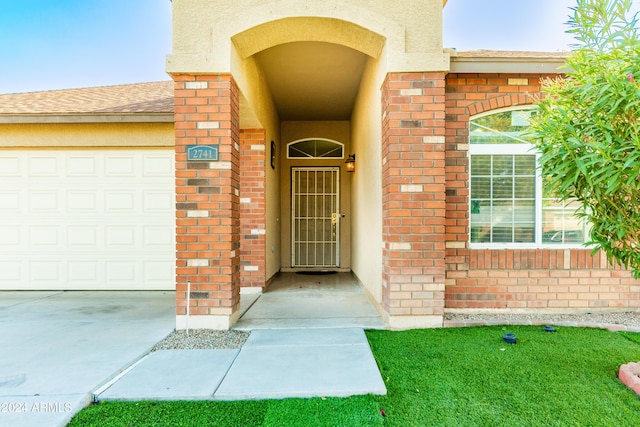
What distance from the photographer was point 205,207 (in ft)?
11.8

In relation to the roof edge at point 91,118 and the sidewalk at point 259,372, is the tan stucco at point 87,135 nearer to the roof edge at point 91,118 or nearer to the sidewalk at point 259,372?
the roof edge at point 91,118

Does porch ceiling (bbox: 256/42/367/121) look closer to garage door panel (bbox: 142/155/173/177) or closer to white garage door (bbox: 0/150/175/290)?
garage door panel (bbox: 142/155/173/177)

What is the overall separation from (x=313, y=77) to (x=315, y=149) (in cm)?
249

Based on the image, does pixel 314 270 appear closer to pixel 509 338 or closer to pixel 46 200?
pixel 509 338

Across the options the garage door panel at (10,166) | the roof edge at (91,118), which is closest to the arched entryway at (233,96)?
the roof edge at (91,118)

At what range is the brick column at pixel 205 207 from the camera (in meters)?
3.58

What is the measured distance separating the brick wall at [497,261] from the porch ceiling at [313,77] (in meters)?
1.69

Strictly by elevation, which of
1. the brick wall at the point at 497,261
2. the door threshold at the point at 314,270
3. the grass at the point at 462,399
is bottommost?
the door threshold at the point at 314,270

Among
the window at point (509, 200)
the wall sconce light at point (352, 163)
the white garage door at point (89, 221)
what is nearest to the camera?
the window at point (509, 200)

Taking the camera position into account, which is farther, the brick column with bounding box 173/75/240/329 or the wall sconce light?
the wall sconce light

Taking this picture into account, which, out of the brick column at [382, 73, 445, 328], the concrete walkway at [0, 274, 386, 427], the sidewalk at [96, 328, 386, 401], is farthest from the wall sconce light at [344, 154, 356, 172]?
the sidewalk at [96, 328, 386, 401]

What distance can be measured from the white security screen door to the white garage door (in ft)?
9.66

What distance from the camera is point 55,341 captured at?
3.28 metres

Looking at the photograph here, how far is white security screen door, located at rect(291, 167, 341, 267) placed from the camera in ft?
Result: 25.9
